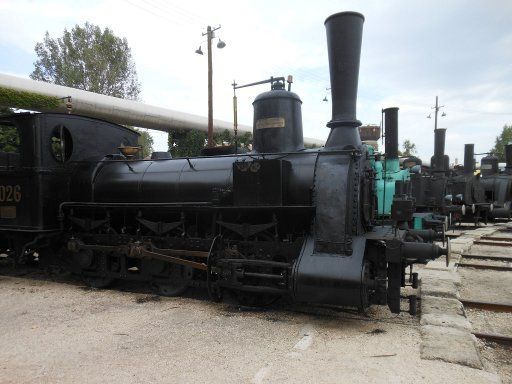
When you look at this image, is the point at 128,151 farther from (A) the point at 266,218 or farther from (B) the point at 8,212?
(A) the point at 266,218

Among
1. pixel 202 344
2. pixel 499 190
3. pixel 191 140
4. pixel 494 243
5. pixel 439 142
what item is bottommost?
pixel 494 243

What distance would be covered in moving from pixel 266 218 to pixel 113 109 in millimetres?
16930

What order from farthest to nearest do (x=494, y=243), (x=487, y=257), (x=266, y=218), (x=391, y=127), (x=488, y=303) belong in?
1. (x=494, y=243)
2. (x=487, y=257)
3. (x=391, y=127)
4. (x=488, y=303)
5. (x=266, y=218)

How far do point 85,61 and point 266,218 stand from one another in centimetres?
3137

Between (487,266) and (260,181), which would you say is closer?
(260,181)

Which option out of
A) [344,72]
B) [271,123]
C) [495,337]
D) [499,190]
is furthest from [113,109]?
[495,337]

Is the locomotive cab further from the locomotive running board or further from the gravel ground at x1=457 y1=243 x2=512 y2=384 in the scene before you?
the gravel ground at x1=457 y1=243 x2=512 y2=384

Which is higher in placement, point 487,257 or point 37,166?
point 37,166

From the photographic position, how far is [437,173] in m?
13.8

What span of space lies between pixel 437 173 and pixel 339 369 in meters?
11.9

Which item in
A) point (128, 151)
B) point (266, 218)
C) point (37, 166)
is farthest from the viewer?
point (128, 151)

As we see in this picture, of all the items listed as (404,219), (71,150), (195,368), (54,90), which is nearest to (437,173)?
(404,219)

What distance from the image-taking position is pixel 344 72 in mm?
4832

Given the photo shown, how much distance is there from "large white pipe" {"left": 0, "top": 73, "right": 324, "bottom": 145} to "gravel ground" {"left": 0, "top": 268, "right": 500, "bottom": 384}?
14.6 meters
